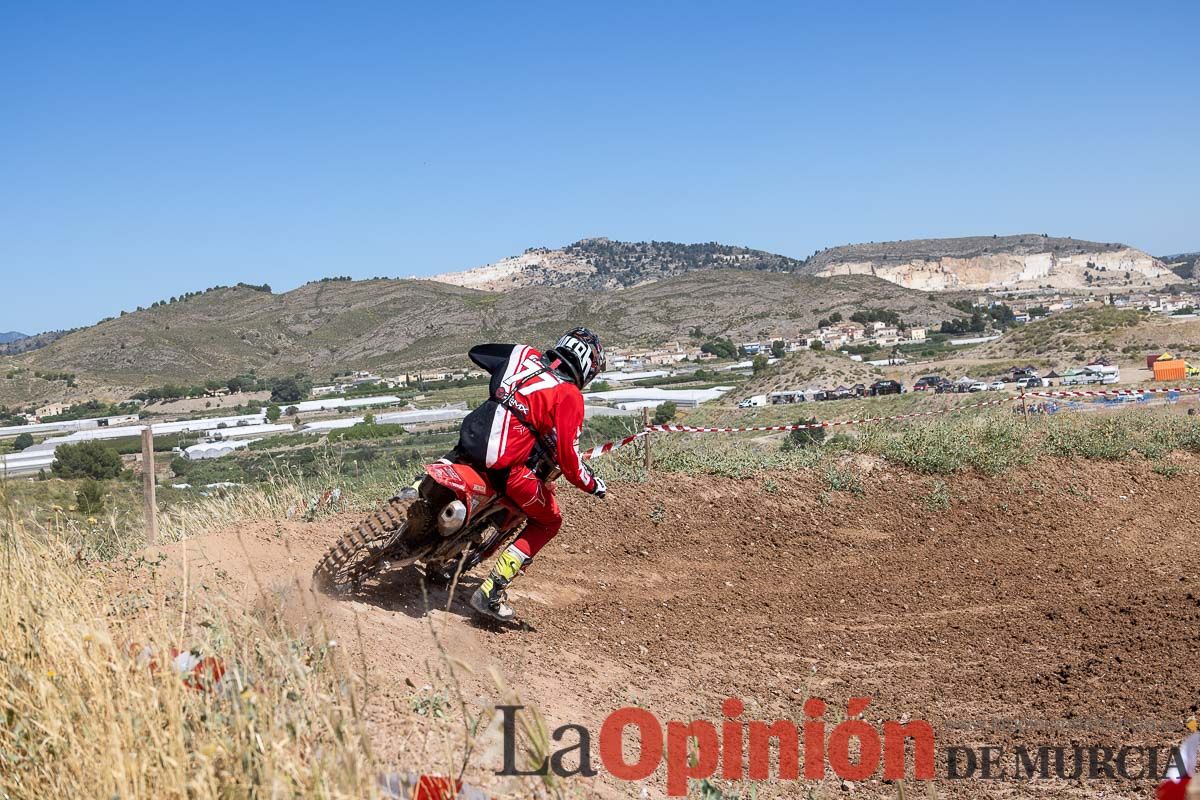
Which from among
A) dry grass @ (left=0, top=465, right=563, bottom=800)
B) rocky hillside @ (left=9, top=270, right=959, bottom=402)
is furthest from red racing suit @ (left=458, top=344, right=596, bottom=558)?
rocky hillside @ (left=9, top=270, right=959, bottom=402)

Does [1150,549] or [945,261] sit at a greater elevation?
[945,261]

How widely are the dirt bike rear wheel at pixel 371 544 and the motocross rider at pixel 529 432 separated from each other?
1.94 ft

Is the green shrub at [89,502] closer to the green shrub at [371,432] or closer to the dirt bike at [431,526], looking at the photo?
the dirt bike at [431,526]

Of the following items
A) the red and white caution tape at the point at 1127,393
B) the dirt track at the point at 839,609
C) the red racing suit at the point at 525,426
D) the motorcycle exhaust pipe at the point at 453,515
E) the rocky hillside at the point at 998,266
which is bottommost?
the dirt track at the point at 839,609

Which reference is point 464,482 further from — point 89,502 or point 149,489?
point 89,502

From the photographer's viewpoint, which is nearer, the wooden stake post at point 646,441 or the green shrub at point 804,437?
the wooden stake post at point 646,441

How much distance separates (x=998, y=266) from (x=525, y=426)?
19836cm

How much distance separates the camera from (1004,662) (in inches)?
253

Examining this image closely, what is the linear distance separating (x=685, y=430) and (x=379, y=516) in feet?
23.5

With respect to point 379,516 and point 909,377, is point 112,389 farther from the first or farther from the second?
point 379,516

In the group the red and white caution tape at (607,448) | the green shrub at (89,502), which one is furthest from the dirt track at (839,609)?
the green shrub at (89,502)

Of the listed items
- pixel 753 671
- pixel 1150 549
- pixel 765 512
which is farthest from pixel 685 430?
pixel 753 671

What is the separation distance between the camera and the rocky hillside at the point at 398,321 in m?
67.4

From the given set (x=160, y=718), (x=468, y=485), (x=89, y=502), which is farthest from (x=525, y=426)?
(x=89, y=502)
